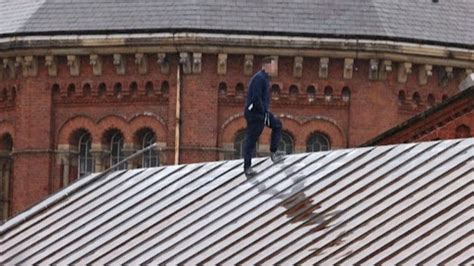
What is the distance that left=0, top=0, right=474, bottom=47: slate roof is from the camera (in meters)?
64.2

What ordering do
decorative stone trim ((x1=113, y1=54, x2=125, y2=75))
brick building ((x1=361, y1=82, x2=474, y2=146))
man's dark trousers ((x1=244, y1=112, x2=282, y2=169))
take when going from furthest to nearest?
decorative stone trim ((x1=113, y1=54, x2=125, y2=75)), brick building ((x1=361, y1=82, x2=474, y2=146)), man's dark trousers ((x1=244, y1=112, x2=282, y2=169))

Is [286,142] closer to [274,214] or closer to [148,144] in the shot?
[148,144]

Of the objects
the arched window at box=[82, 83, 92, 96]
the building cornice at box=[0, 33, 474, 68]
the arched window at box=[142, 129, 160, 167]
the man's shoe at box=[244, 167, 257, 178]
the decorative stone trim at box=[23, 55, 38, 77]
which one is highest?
the man's shoe at box=[244, 167, 257, 178]

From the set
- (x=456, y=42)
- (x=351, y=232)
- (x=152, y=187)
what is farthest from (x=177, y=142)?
(x=351, y=232)

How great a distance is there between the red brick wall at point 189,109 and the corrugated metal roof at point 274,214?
18947 millimetres

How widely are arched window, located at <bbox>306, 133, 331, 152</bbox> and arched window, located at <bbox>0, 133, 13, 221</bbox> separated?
295 inches

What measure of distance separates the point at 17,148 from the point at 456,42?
10.8 m

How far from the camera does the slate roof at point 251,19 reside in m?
64.2

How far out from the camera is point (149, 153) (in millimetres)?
65062

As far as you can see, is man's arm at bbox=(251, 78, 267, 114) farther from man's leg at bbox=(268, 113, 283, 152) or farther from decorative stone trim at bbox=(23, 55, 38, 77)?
decorative stone trim at bbox=(23, 55, 38, 77)

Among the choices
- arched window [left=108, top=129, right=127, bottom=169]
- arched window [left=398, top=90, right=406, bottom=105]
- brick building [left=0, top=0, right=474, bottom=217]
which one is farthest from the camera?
arched window [left=108, top=129, right=127, bottom=169]

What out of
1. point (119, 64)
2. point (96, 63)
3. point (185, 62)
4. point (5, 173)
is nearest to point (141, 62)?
point (119, 64)

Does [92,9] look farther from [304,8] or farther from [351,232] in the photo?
[351,232]

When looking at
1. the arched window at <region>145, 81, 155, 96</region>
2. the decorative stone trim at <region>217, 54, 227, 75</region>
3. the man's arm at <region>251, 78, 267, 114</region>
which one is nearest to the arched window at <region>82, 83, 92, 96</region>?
the arched window at <region>145, 81, 155, 96</region>
